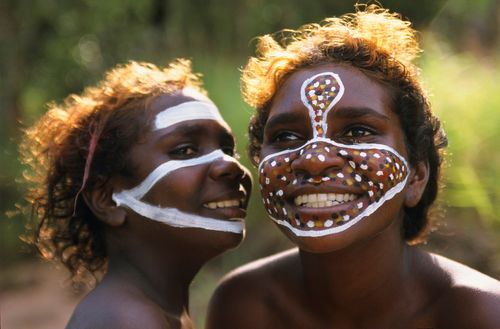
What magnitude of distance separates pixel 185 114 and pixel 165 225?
462 millimetres

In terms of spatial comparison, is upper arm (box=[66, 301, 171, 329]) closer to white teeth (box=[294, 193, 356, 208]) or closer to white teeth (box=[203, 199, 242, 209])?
white teeth (box=[203, 199, 242, 209])

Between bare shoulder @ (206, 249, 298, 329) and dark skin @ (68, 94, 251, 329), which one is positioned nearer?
dark skin @ (68, 94, 251, 329)

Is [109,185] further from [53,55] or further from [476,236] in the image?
[53,55]

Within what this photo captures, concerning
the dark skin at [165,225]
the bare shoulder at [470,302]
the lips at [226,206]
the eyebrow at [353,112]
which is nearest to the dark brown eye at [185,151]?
the dark skin at [165,225]

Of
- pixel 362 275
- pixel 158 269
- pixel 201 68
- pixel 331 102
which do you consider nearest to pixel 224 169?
pixel 158 269

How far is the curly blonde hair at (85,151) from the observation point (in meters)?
3.12

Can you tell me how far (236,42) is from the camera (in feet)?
31.8

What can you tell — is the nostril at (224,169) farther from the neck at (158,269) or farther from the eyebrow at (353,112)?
the eyebrow at (353,112)

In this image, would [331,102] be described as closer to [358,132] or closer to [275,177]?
[358,132]

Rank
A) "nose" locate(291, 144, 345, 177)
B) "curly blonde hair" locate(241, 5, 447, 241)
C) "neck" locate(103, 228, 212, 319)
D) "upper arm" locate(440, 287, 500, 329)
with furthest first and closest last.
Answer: "neck" locate(103, 228, 212, 319) < "curly blonde hair" locate(241, 5, 447, 241) < "upper arm" locate(440, 287, 500, 329) < "nose" locate(291, 144, 345, 177)

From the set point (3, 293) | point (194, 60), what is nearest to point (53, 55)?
point (194, 60)

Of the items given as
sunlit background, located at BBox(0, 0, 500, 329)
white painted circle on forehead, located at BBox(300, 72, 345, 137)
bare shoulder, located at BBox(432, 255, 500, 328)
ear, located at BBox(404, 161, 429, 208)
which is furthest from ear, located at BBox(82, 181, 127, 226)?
sunlit background, located at BBox(0, 0, 500, 329)

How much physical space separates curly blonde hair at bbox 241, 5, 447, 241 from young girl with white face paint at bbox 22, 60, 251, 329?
0.29 meters

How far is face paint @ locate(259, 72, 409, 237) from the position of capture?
2.61m
